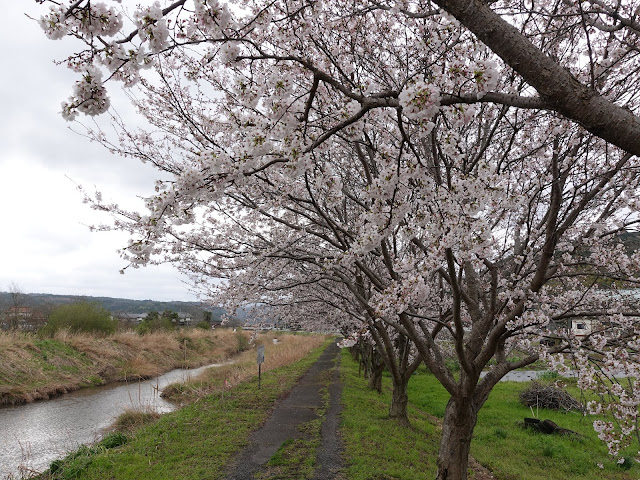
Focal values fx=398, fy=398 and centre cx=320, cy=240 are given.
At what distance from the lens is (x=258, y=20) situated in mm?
3004

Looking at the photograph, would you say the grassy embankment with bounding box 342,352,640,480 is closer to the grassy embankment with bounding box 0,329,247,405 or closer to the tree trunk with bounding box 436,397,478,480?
the tree trunk with bounding box 436,397,478,480

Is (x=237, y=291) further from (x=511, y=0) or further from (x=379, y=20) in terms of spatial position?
(x=511, y=0)

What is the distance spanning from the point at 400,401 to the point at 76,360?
15.6 m

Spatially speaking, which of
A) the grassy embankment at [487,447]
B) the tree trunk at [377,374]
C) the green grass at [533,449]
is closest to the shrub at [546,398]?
the green grass at [533,449]

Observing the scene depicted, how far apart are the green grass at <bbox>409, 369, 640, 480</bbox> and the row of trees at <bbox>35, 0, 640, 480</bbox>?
3984mm

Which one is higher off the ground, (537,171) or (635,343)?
(537,171)

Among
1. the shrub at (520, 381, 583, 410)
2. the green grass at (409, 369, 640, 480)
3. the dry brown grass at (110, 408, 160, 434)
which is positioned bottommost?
the dry brown grass at (110, 408, 160, 434)

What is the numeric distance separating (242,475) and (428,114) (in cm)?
551

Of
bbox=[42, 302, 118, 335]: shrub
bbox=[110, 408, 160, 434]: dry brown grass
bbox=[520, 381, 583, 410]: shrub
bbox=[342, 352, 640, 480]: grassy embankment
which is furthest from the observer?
bbox=[42, 302, 118, 335]: shrub

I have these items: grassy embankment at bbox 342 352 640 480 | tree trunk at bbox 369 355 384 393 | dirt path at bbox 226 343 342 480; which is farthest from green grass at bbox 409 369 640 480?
dirt path at bbox 226 343 342 480

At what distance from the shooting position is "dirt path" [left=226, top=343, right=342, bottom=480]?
19.5 ft

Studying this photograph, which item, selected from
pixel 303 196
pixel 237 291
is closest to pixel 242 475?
pixel 237 291

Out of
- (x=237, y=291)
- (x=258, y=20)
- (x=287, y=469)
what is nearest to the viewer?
(x=258, y=20)

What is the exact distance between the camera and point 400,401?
365 inches
